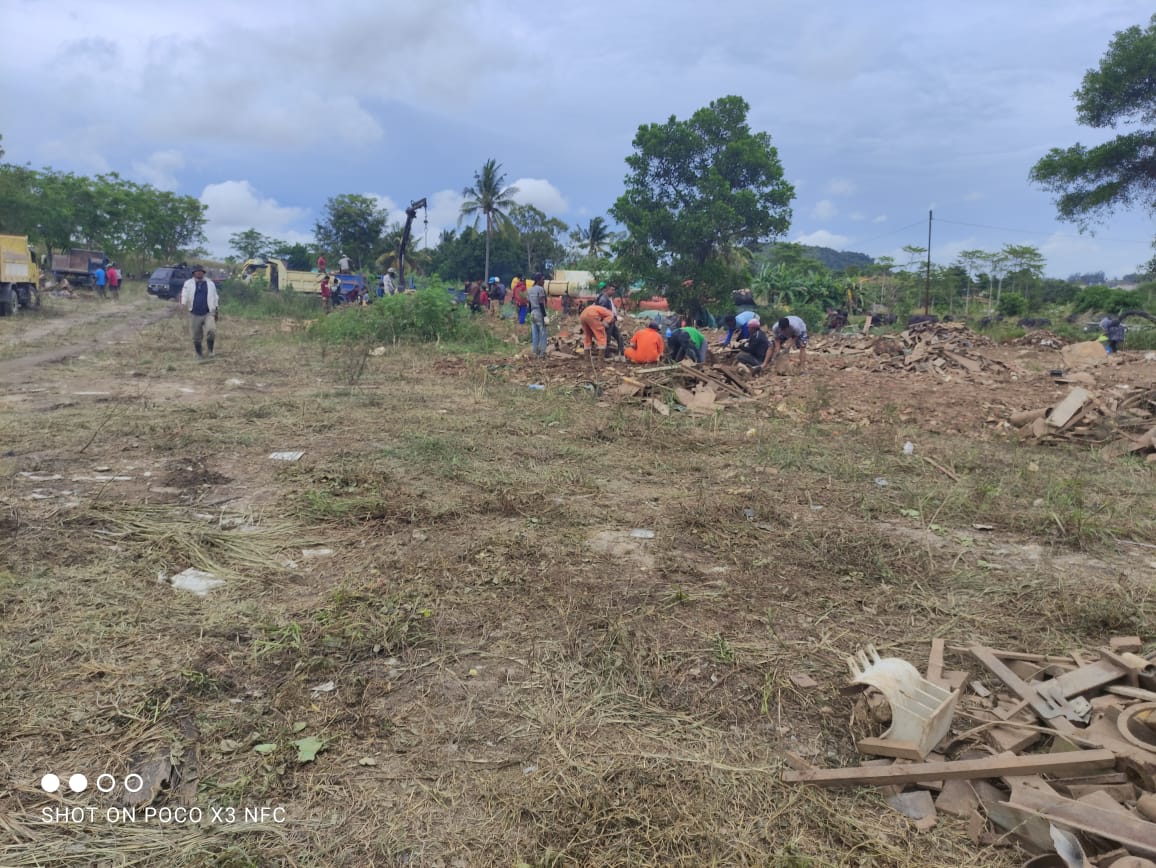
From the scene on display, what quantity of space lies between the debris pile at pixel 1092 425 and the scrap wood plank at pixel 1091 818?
6111 millimetres

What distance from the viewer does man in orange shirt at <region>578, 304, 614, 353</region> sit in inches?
451

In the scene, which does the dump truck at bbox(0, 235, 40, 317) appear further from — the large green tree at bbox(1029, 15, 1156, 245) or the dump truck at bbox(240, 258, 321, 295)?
the large green tree at bbox(1029, 15, 1156, 245)

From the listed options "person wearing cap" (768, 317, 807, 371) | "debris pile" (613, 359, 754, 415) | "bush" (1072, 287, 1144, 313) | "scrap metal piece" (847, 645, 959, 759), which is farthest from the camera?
"bush" (1072, 287, 1144, 313)

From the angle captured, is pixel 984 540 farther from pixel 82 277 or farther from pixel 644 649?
pixel 82 277

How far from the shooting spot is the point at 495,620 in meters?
3.21

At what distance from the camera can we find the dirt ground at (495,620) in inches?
80.9

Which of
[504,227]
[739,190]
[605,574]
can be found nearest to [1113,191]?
[739,190]

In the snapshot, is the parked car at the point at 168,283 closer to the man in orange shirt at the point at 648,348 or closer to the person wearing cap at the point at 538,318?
the person wearing cap at the point at 538,318

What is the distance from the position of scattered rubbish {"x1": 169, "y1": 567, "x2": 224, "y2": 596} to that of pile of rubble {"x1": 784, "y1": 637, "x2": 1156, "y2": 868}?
2765 millimetres

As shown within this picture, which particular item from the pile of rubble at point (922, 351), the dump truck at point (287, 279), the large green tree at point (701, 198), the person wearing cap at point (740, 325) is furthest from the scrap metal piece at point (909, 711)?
the dump truck at point (287, 279)

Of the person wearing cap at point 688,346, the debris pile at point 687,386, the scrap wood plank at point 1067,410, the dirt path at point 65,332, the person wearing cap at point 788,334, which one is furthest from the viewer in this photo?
the person wearing cap at point 788,334

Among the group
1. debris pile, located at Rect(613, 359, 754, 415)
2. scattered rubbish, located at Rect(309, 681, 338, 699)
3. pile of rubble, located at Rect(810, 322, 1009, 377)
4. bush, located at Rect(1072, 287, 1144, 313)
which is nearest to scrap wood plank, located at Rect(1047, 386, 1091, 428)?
debris pile, located at Rect(613, 359, 754, 415)

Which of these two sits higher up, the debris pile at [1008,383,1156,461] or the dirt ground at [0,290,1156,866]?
the debris pile at [1008,383,1156,461]

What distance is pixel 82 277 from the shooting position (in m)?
31.5
